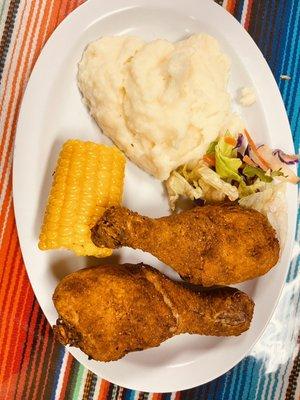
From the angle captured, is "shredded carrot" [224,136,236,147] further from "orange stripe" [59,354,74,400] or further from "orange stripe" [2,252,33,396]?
"orange stripe" [59,354,74,400]

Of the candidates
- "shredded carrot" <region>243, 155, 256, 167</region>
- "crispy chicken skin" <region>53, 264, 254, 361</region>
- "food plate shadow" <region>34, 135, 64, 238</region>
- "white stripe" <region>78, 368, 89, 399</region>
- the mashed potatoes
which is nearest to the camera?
"crispy chicken skin" <region>53, 264, 254, 361</region>

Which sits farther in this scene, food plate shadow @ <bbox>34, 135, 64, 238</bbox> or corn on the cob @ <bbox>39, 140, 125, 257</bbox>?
food plate shadow @ <bbox>34, 135, 64, 238</bbox>

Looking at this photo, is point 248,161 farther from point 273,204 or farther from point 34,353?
point 34,353

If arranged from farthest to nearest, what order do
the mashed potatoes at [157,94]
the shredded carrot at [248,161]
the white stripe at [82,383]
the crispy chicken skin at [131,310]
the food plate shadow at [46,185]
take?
the white stripe at [82,383] < the shredded carrot at [248,161] < the food plate shadow at [46,185] < the mashed potatoes at [157,94] < the crispy chicken skin at [131,310]

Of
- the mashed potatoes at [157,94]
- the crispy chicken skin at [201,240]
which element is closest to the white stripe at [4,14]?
the mashed potatoes at [157,94]

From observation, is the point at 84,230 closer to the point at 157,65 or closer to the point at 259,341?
the point at 157,65

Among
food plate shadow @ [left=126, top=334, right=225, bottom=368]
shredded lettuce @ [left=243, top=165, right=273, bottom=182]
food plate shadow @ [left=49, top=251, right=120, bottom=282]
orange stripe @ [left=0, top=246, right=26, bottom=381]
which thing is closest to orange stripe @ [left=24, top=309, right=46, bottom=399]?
orange stripe @ [left=0, top=246, right=26, bottom=381]

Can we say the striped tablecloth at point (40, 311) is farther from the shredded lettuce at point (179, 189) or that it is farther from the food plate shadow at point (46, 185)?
the shredded lettuce at point (179, 189)

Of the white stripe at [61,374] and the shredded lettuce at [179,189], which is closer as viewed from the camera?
the shredded lettuce at [179,189]

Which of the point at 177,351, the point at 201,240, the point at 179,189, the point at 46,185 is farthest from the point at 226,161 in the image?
the point at 177,351
